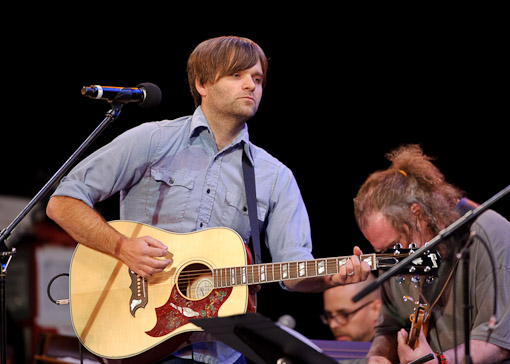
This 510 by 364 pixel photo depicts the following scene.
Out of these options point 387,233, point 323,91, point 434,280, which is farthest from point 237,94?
point 323,91

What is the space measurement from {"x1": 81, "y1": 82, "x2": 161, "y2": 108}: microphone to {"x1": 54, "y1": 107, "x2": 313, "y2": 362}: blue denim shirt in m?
0.28

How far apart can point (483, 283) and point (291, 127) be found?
8.38ft

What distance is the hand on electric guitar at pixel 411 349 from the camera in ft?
11.8

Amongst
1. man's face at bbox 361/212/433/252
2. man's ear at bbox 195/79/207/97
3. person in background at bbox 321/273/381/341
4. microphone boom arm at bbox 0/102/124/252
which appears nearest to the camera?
microphone boom arm at bbox 0/102/124/252

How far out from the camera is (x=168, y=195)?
367 cm

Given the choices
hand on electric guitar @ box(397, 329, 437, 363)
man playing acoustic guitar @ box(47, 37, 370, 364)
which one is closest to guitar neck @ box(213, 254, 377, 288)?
man playing acoustic guitar @ box(47, 37, 370, 364)

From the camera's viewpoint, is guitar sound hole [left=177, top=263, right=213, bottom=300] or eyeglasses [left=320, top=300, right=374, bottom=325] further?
eyeglasses [left=320, top=300, right=374, bottom=325]

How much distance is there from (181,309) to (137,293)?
291 mm

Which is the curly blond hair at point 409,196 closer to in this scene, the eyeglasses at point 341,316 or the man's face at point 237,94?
the man's face at point 237,94

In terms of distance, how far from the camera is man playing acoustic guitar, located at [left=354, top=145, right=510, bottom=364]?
3.59 m

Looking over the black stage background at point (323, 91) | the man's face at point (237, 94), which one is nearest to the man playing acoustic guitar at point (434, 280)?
the black stage background at point (323, 91)

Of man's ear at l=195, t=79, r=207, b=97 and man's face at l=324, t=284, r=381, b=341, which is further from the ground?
man's ear at l=195, t=79, r=207, b=97

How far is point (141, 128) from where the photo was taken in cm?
375

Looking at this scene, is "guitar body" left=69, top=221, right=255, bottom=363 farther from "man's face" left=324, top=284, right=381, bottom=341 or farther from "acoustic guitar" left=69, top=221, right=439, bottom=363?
"man's face" left=324, top=284, right=381, bottom=341
